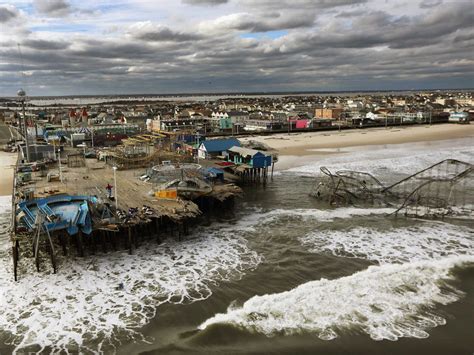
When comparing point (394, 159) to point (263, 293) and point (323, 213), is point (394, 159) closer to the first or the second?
point (323, 213)

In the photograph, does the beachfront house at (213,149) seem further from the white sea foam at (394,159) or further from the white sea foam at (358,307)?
the white sea foam at (358,307)

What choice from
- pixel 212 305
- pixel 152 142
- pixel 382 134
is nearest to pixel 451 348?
pixel 212 305

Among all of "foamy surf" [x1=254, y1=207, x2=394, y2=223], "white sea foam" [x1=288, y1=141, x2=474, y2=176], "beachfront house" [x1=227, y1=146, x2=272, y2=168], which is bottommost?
"foamy surf" [x1=254, y1=207, x2=394, y2=223]

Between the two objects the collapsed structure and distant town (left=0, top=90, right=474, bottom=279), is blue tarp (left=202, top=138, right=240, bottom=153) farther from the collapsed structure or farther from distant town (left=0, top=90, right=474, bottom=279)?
the collapsed structure

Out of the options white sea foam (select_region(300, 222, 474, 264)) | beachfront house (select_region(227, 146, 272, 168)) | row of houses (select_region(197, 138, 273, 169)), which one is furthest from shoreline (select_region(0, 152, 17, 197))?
white sea foam (select_region(300, 222, 474, 264))

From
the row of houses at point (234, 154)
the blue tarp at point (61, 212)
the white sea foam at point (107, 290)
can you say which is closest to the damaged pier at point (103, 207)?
the blue tarp at point (61, 212)

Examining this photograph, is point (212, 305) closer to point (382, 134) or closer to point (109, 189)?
point (109, 189)

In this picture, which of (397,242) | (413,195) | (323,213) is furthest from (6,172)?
(413,195)

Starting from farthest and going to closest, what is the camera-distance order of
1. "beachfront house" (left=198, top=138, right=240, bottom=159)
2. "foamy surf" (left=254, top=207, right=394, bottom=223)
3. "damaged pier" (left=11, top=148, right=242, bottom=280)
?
"beachfront house" (left=198, top=138, right=240, bottom=159) → "foamy surf" (left=254, top=207, right=394, bottom=223) → "damaged pier" (left=11, top=148, right=242, bottom=280)
